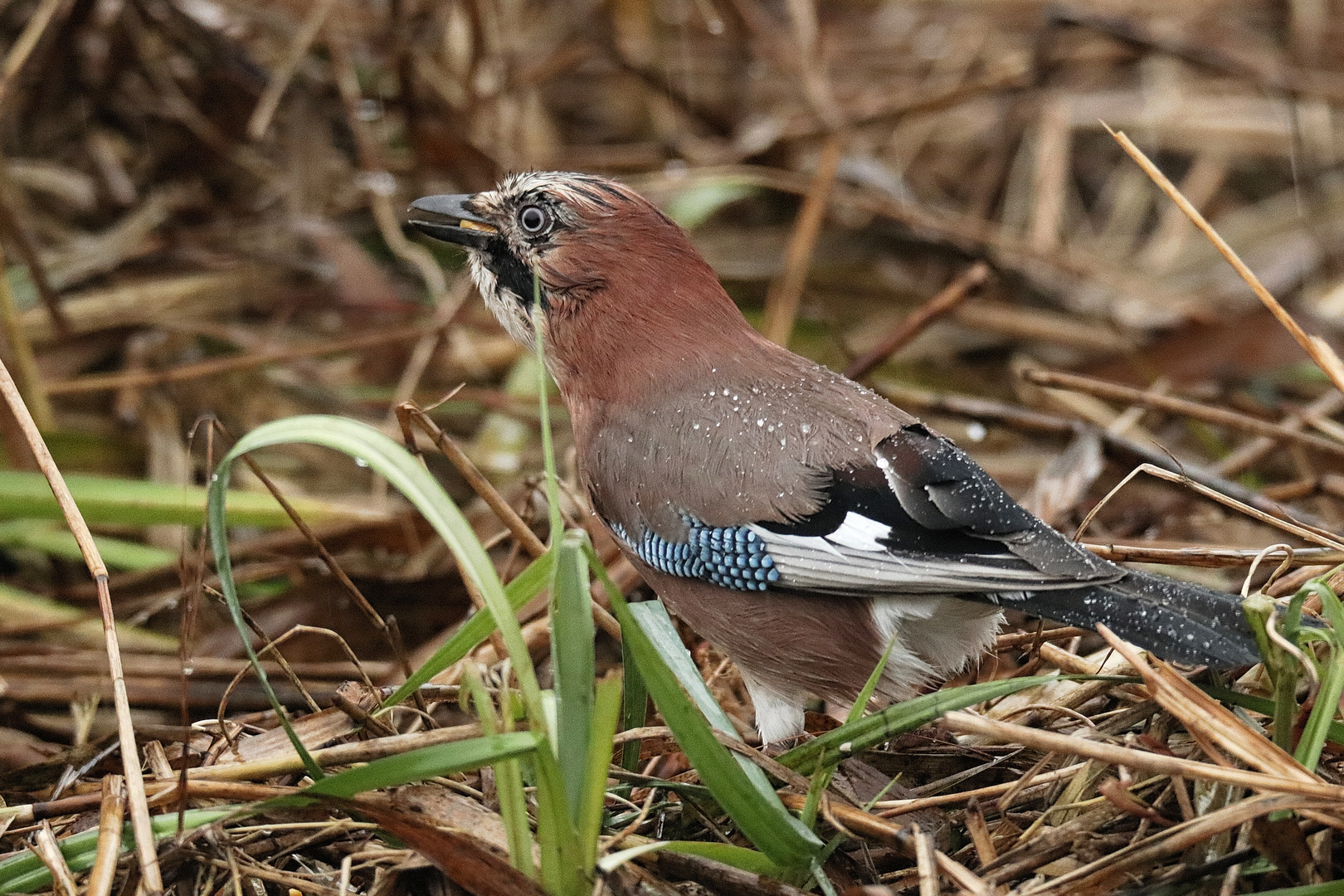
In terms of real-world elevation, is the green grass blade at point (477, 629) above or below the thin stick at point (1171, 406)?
above

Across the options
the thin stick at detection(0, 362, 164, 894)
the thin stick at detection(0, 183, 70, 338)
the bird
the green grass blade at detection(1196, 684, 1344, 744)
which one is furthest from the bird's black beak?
the green grass blade at detection(1196, 684, 1344, 744)

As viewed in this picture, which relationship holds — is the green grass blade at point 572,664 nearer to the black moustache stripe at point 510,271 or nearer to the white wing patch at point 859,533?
the white wing patch at point 859,533

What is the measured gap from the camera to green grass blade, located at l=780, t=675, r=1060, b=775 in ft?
7.51

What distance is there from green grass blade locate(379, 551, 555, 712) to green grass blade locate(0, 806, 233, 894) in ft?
1.24

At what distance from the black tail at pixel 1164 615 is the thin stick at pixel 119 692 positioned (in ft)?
5.06

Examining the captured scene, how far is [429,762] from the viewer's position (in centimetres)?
210

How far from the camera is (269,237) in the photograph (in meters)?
5.70

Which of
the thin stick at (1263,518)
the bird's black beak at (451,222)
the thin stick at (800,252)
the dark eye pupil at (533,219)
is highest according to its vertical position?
the dark eye pupil at (533,219)

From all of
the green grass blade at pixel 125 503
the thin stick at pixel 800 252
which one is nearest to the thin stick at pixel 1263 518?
the green grass blade at pixel 125 503

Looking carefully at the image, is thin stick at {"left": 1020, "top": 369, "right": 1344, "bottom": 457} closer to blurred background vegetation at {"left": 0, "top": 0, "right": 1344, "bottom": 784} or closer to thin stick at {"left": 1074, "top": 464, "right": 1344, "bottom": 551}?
blurred background vegetation at {"left": 0, "top": 0, "right": 1344, "bottom": 784}

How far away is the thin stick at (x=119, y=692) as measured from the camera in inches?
85.7

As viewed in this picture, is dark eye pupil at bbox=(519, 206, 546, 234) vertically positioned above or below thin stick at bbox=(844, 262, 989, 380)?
above

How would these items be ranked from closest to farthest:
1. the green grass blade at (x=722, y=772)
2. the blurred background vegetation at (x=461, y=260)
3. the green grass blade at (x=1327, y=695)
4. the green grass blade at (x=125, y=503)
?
the green grass blade at (x=722, y=772) < the green grass blade at (x=1327, y=695) < the green grass blade at (x=125, y=503) < the blurred background vegetation at (x=461, y=260)

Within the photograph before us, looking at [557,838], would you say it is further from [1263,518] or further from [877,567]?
[1263,518]
